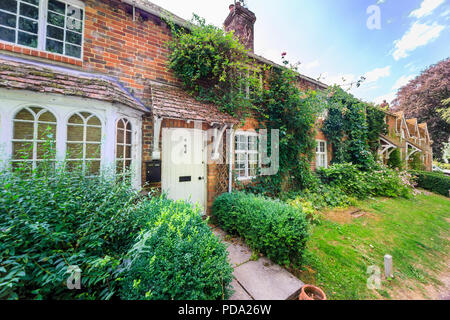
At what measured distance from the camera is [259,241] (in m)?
3.28

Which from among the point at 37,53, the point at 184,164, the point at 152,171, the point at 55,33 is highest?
the point at 55,33

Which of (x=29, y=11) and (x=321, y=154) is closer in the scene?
(x=29, y=11)

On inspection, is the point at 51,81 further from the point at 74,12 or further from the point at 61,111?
the point at 74,12

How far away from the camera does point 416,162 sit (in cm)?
1445

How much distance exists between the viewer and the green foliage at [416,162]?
47.3 ft

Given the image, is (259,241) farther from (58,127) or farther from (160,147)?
(58,127)

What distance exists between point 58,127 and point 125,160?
129 centimetres

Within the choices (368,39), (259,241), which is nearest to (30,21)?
(259,241)

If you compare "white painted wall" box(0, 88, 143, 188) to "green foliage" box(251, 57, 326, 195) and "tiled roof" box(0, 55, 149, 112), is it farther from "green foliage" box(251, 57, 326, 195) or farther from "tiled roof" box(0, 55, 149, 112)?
"green foliage" box(251, 57, 326, 195)

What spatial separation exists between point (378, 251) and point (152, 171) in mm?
6041

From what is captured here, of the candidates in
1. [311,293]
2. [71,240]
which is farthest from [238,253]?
[71,240]

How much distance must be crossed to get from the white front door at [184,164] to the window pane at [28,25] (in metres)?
3.36

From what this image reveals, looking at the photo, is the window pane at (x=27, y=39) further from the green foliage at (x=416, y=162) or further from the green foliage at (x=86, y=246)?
the green foliage at (x=416, y=162)

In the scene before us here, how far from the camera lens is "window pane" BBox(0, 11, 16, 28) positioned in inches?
128
